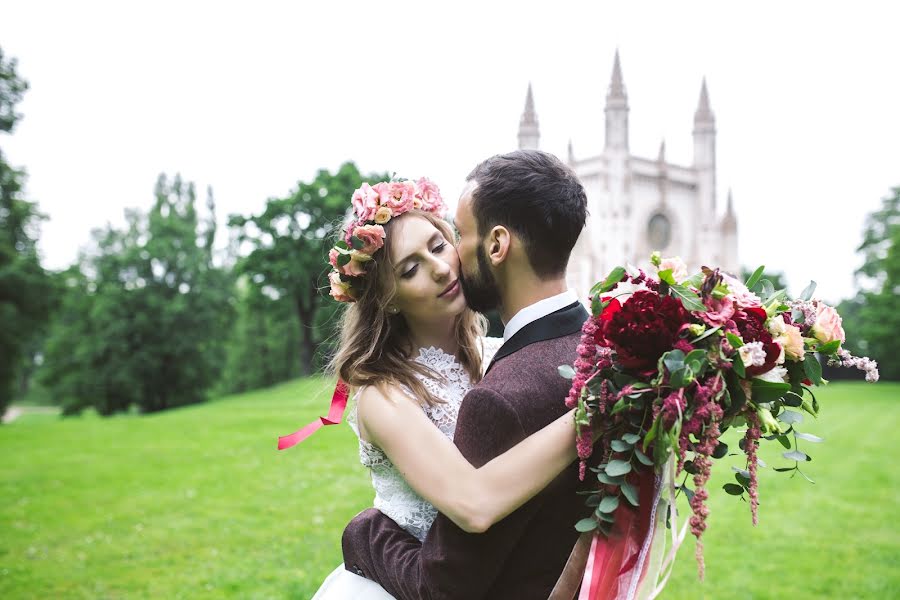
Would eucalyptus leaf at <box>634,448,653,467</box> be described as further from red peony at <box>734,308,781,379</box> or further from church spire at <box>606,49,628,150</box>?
church spire at <box>606,49,628,150</box>

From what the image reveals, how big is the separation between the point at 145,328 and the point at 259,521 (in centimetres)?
3446

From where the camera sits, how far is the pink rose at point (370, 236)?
120 inches

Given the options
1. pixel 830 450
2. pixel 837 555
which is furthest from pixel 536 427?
pixel 830 450

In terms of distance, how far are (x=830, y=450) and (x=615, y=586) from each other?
54.1 ft

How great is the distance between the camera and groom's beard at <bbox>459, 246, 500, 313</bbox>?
2.72 m

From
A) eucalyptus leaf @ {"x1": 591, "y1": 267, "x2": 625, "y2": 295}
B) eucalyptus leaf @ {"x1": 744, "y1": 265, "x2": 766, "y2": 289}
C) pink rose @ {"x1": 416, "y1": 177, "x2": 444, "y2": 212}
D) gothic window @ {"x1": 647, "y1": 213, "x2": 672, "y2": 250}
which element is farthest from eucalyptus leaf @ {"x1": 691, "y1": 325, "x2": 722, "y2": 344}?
gothic window @ {"x1": 647, "y1": 213, "x2": 672, "y2": 250}

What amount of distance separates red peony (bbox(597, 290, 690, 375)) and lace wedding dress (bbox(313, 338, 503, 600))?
3.46ft

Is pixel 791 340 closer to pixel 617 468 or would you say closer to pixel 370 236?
pixel 617 468

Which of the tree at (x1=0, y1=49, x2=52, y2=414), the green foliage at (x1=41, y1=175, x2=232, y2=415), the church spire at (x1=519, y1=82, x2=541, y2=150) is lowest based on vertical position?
the green foliage at (x1=41, y1=175, x2=232, y2=415)

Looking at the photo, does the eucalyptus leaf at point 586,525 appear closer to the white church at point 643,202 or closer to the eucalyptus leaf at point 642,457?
the eucalyptus leaf at point 642,457

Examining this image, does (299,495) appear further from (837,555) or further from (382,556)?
(382,556)

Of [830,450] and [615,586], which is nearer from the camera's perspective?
[615,586]

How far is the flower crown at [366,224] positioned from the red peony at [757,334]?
147 centimetres

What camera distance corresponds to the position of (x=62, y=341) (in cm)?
4328
